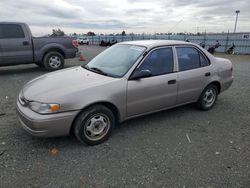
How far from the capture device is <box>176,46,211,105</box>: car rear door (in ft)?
13.8

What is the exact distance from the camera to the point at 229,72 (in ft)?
16.7

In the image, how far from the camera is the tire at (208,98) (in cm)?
474

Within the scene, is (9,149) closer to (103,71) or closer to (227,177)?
(103,71)

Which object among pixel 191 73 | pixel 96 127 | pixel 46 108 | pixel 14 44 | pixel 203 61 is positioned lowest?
pixel 96 127

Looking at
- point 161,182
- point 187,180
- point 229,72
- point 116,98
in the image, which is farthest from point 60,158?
point 229,72

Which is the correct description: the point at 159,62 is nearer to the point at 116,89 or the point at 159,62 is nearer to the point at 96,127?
→ the point at 116,89

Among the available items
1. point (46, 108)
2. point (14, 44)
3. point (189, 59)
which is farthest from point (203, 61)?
point (14, 44)

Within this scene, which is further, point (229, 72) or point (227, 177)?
point (229, 72)

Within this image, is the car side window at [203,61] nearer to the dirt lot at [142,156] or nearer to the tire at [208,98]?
the tire at [208,98]

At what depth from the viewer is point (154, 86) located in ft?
12.4

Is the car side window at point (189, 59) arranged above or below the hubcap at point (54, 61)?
above

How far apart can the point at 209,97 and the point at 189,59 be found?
1.11m

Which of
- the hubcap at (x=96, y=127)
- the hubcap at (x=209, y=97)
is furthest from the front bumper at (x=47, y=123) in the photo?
the hubcap at (x=209, y=97)

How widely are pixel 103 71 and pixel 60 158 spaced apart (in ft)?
5.27
